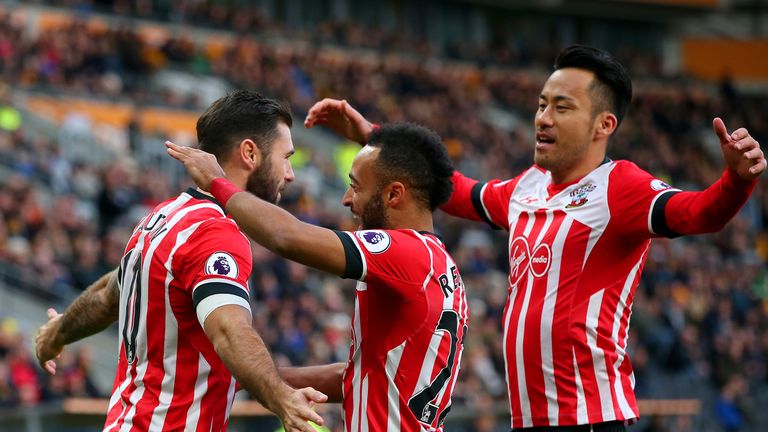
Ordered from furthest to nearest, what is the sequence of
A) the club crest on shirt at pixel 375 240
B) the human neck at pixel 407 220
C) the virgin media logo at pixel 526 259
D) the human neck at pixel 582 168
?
the human neck at pixel 582 168 → the virgin media logo at pixel 526 259 → the human neck at pixel 407 220 → the club crest on shirt at pixel 375 240

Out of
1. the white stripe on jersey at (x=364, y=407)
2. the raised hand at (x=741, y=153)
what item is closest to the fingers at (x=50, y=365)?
the white stripe on jersey at (x=364, y=407)

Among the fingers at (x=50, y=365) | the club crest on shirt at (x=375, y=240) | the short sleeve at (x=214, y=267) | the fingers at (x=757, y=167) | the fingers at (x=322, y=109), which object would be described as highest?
the fingers at (x=757, y=167)

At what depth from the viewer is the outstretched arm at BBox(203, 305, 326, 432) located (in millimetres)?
4094

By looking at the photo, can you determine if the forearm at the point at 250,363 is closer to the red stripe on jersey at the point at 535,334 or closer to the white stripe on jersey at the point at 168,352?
the white stripe on jersey at the point at 168,352

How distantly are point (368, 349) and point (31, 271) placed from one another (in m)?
10.6

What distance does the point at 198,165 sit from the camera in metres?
4.64

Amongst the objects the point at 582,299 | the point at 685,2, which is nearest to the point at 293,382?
the point at 582,299

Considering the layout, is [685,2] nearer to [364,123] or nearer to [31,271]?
[31,271]

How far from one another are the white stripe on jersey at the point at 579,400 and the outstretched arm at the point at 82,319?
6.90 feet

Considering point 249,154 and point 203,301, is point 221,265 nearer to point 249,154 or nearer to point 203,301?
point 203,301

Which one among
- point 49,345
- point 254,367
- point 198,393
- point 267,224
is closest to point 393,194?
point 267,224

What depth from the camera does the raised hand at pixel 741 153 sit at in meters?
4.39

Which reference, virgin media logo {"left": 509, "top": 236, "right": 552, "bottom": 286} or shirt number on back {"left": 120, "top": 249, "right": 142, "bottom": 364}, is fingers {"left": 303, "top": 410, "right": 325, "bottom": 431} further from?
virgin media logo {"left": 509, "top": 236, "right": 552, "bottom": 286}

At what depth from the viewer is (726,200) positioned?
14.8 feet
